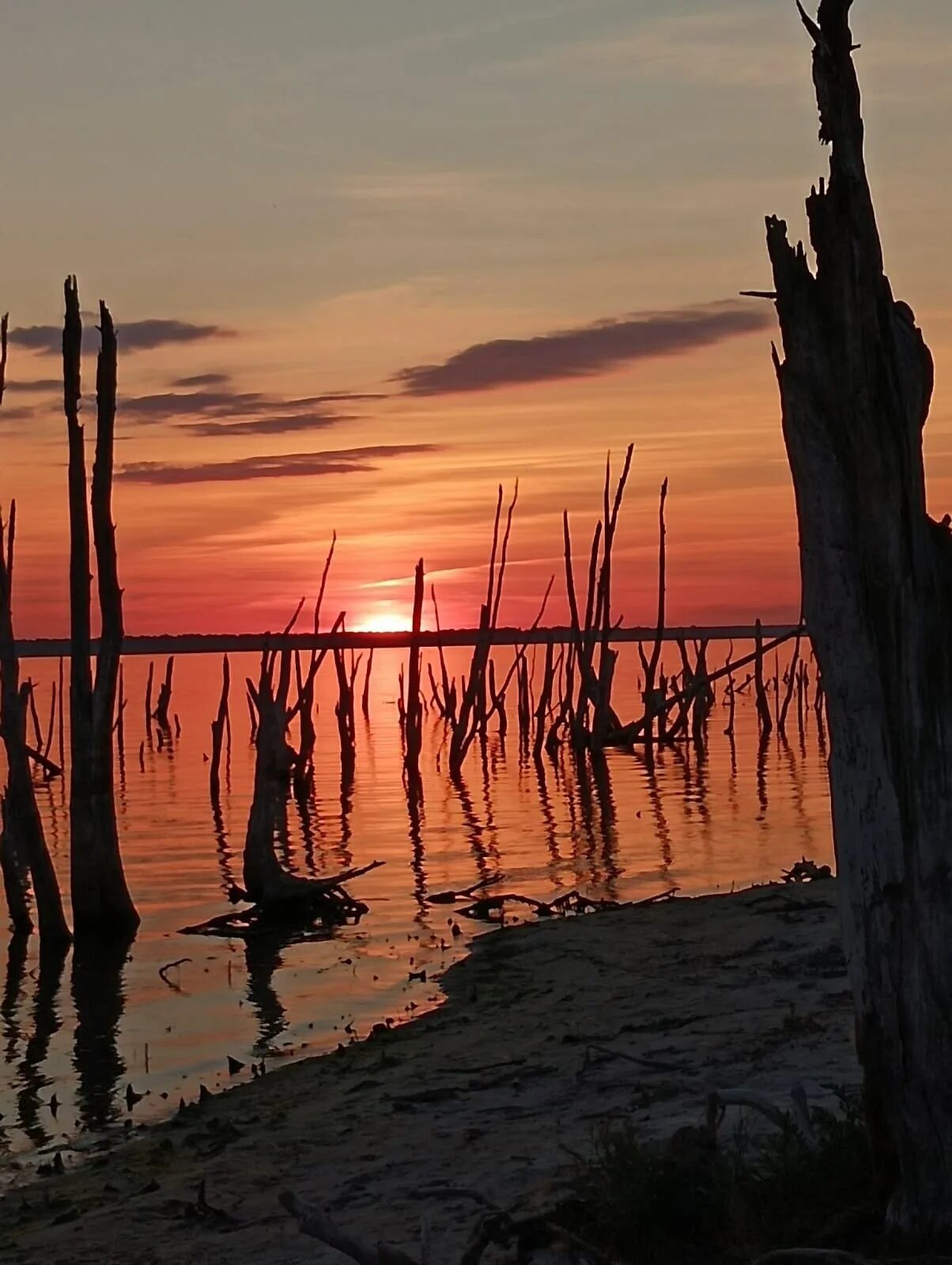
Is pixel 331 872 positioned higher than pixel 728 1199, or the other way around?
pixel 728 1199

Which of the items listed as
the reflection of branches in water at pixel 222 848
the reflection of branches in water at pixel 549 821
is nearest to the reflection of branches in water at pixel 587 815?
the reflection of branches in water at pixel 549 821

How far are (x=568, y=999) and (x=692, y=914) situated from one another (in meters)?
3.18

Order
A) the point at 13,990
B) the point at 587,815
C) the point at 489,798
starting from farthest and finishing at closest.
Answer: the point at 489,798, the point at 587,815, the point at 13,990

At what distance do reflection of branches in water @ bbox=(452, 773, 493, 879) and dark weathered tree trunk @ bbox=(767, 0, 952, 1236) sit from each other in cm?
1466

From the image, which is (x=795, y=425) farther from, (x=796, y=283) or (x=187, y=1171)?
(x=187, y=1171)

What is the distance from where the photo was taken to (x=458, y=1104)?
768 cm

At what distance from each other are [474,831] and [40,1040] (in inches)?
513

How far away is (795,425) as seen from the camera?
4.82 meters

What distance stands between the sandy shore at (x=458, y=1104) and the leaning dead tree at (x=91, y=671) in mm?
4274

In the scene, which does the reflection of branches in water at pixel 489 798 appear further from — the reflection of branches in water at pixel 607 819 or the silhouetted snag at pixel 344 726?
the silhouetted snag at pixel 344 726

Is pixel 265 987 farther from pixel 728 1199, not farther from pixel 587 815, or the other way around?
pixel 587 815

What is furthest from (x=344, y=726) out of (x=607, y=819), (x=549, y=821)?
(x=607, y=819)

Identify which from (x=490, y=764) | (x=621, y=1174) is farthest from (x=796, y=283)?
(x=490, y=764)

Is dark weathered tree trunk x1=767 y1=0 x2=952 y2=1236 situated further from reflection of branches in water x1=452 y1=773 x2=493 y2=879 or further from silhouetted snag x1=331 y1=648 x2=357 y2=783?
silhouetted snag x1=331 y1=648 x2=357 y2=783
